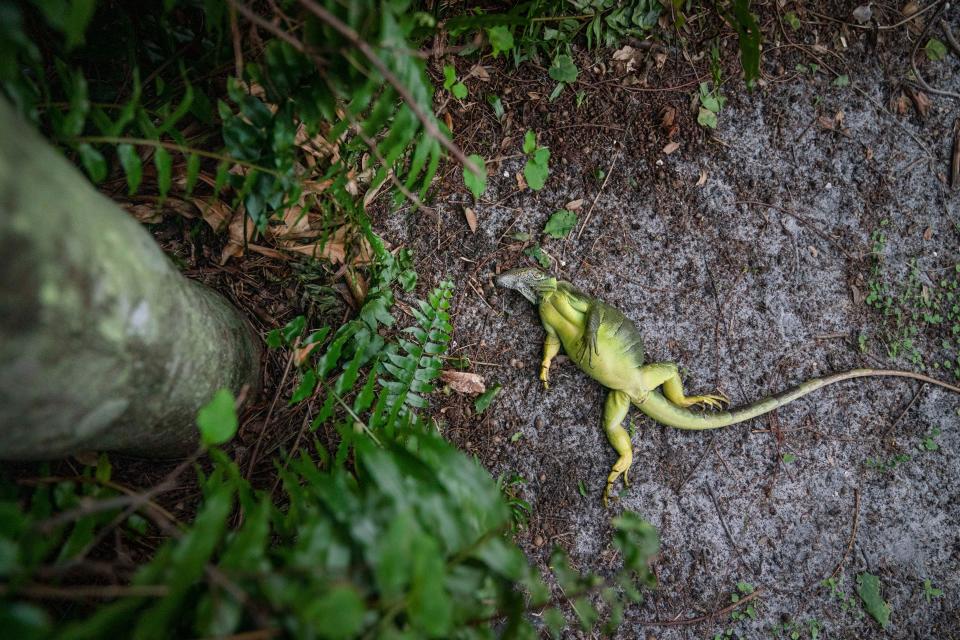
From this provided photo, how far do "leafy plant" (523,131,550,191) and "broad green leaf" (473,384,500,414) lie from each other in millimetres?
1335

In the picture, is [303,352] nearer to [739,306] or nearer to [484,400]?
[484,400]

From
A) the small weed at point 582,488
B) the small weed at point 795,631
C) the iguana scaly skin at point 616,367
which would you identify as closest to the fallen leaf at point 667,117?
the iguana scaly skin at point 616,367

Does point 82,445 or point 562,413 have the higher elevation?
point 82,445

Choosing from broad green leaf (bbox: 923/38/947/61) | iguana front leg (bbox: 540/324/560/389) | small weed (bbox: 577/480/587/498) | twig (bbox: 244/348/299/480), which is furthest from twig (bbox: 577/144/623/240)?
broad green leaf (bbox: 923/38/947/61)

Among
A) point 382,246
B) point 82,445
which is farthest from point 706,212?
point 82,445

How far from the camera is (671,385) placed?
3646 mm

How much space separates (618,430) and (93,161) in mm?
3046

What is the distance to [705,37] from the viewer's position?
3.78 m

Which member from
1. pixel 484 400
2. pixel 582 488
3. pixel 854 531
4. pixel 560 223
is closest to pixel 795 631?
pixel 854 531

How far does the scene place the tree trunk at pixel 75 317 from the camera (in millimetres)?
1284

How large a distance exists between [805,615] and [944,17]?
424 cm

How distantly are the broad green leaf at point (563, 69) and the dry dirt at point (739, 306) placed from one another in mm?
77

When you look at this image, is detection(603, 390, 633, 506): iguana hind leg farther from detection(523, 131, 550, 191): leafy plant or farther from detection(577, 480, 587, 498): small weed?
detection(523, 131, 550, 191): leafy plant

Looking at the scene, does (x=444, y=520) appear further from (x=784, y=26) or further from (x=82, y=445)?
(x=784, y=26)
